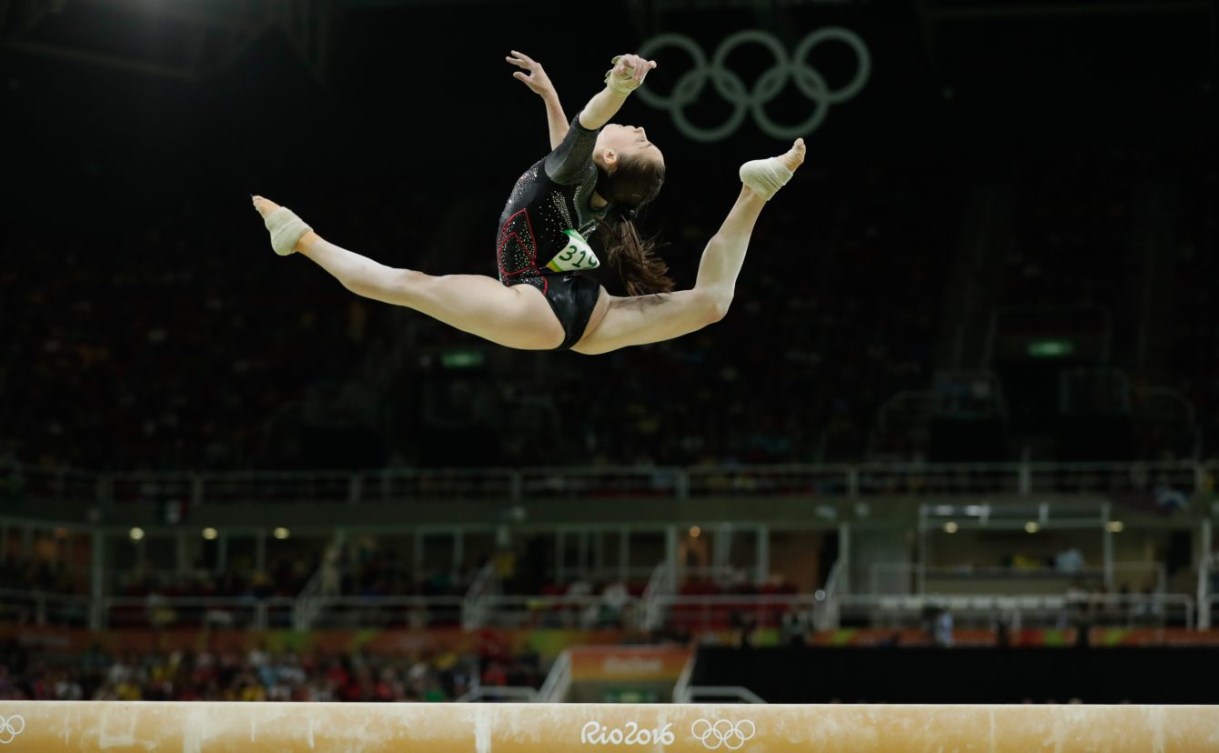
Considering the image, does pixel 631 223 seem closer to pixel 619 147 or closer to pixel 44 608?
pixel 619 147

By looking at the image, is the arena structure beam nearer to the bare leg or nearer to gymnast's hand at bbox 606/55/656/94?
the bare leg

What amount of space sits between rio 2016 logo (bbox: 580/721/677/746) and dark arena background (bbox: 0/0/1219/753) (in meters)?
16.5

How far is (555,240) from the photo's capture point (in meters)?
8.37

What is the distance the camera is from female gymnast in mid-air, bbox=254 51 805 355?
812 centimetres

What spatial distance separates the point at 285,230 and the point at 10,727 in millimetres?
2558

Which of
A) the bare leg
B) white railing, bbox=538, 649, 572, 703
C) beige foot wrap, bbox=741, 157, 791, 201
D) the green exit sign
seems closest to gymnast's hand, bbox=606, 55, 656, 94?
beige foot wrap, bbox=741, 157, 791, 201

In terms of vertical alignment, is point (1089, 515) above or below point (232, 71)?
below

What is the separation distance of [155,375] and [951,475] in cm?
1583

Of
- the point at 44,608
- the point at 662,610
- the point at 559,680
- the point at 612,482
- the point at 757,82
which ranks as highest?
the point at 757,82

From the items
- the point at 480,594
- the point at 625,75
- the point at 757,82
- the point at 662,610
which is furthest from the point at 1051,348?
the point at 625,75

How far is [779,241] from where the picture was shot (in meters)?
37.3

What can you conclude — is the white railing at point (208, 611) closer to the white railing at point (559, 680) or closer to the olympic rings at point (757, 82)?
the white railing at point (559, 680)

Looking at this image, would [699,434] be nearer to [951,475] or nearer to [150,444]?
[951,475]

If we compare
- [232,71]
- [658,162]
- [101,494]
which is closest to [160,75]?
[232,71]
